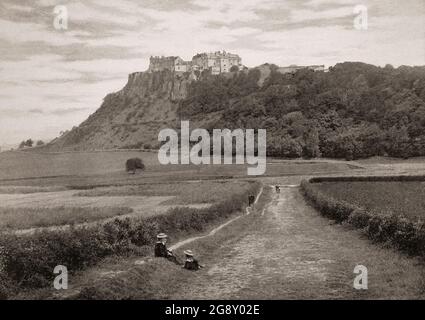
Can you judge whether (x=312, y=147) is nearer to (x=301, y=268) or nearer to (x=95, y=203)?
(x=95, y=203)

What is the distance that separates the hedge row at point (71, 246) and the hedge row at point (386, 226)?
40.1ft

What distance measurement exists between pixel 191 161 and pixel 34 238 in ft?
327

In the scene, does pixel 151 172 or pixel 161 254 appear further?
pixel 151 172

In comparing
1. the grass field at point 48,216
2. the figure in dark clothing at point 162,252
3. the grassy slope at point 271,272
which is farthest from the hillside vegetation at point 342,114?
the figure in dark clothing at point 162,252

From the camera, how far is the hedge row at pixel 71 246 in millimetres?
17906

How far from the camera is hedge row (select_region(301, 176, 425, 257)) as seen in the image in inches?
874

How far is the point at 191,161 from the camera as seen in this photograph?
4707 inches

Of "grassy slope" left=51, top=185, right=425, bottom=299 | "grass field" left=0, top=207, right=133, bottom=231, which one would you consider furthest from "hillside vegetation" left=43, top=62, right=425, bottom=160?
"grassy slope" left=51, top=185, right=425, bottom=299

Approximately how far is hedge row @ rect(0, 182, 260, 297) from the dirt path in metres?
4.27

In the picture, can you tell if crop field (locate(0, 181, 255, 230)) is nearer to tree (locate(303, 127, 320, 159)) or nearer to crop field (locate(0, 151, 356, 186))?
crop field (locate(0, 151, 356, 186))

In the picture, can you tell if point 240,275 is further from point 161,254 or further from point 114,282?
point 114,282

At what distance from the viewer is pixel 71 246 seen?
20969 millimetres
